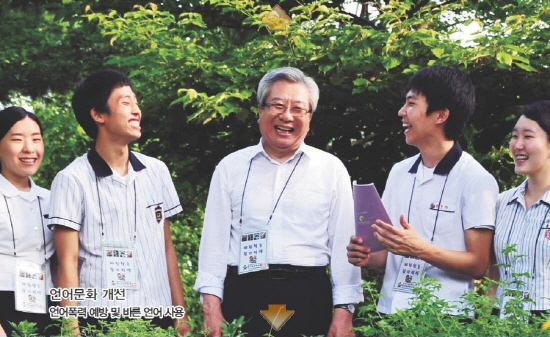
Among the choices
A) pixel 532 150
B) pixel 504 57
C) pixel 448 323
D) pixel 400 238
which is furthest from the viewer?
pixel 504 57

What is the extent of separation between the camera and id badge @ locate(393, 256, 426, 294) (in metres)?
4.50

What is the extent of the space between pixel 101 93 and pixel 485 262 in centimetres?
193

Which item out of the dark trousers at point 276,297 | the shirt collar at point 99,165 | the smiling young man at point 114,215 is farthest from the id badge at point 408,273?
the shirt collar at point 99,165

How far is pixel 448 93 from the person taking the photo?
4574 millimetres

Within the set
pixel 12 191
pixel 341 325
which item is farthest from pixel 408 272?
pixel 12 191

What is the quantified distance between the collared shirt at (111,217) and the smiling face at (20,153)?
0.27 m

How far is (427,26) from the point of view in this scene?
25.2ft

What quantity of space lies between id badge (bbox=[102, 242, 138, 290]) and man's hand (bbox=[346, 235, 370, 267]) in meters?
0.99

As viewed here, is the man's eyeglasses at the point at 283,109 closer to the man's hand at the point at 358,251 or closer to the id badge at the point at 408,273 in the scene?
the man's hand at the point at 358,251

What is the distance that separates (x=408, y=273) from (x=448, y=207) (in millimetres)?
353

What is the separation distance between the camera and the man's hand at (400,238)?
430 cm

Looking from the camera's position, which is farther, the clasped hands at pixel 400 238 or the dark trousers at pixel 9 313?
the dark trousers at pixel 9 313

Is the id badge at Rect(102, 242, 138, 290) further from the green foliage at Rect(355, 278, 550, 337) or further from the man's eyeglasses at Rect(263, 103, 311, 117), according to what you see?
the green foliage at Rect(355, 278, 550, 337)

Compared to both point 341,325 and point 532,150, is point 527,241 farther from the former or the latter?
point 341,325
